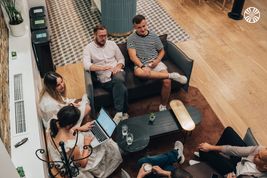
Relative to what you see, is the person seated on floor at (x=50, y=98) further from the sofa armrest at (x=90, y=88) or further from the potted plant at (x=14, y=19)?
the potted plant at (x=14, y=19)

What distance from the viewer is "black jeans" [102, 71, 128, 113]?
4.06 meters

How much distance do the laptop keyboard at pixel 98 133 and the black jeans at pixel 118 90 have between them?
73 centimetres

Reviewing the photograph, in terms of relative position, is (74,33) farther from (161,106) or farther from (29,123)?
(29,123)

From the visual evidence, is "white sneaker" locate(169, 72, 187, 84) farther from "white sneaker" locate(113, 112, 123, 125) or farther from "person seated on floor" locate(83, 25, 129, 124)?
"white sneaker" locate(113, 112, 123, 125)

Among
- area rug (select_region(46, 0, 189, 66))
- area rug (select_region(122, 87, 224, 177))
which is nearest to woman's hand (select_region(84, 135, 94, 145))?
area rug (select_region(122, 87, 224, 177))

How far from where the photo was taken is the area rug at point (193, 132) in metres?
3.85

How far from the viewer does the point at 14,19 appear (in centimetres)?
430

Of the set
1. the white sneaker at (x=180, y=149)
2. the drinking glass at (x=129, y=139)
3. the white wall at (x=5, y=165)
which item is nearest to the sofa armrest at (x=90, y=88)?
the drinking glass at (x=129, y=139)

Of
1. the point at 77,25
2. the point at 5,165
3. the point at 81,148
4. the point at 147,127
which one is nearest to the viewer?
the point at 5,165

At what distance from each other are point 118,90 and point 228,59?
242 centimetres

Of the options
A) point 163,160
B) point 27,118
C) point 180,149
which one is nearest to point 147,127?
point 180,149

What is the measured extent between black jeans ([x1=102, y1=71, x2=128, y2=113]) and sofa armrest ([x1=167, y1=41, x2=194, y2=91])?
91cm

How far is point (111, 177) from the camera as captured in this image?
3598 mm

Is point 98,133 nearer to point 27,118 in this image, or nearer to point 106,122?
point 106,122
